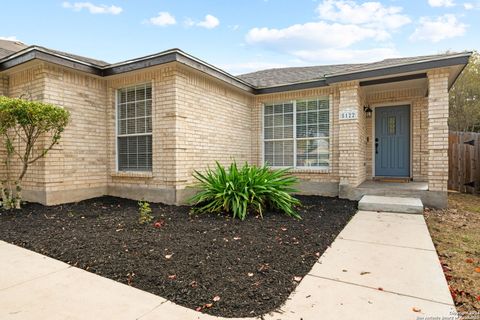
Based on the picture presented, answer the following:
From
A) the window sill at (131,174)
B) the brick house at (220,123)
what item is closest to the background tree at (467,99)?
the brick house at (220,123)

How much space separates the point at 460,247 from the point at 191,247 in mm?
3489

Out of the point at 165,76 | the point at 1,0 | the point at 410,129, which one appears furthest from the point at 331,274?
the point at 1,0

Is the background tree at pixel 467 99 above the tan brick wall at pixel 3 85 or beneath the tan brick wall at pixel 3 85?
above

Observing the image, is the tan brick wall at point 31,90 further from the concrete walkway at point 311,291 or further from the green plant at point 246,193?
the green plant at point 246,193

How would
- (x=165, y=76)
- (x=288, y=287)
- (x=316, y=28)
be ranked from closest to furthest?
1. (x=288, y=287)
2. (x=165, y=76)
3. (x=316, y=28)

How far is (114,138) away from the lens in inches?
254

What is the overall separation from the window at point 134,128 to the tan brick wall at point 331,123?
11.0 ft

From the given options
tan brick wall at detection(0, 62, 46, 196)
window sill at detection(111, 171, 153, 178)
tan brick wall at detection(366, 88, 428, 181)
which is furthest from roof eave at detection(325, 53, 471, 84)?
tan brick wall at detection(0, 62, 46, 196)

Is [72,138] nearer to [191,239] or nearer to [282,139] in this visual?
[191,239]

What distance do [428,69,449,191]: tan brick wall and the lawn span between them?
70 cm

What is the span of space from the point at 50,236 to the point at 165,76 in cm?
358

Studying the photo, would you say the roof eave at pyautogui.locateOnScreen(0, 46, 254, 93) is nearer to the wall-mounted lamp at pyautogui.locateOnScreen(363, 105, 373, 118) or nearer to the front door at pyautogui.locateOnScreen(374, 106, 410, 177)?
the wall-mounted lamp at pyautogui.locateOnScreen(363, 105, 373, 118)

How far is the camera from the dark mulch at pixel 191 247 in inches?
89.7

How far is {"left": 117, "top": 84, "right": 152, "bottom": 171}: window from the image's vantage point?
6090mm
